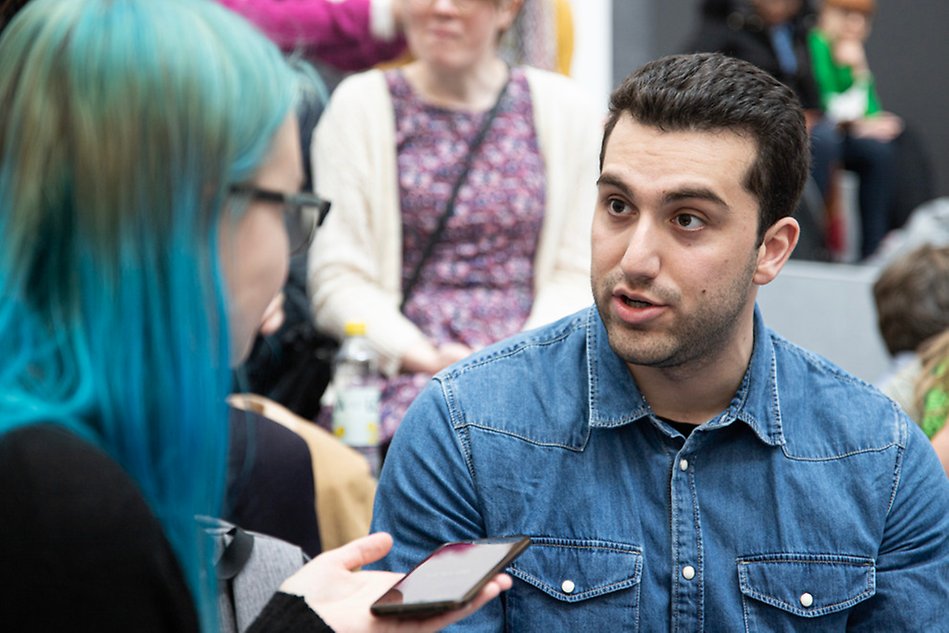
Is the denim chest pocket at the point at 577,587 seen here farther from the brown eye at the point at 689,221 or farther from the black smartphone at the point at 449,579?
the brown eye at the point at 689,221

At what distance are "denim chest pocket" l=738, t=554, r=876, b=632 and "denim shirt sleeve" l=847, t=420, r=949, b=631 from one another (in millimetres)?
39

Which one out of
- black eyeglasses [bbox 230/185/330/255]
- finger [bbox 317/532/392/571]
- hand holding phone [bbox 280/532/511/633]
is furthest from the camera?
finger [bbox 317/532/392/571]

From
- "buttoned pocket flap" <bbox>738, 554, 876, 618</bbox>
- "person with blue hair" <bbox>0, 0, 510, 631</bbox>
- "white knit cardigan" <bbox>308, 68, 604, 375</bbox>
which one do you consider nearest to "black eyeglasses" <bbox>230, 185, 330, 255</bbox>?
"person with blue hair" <bbox>0, 0, 510, 631</bbox>

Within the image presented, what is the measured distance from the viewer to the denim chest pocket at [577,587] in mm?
2141

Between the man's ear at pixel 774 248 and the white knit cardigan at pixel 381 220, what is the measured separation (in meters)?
1.28

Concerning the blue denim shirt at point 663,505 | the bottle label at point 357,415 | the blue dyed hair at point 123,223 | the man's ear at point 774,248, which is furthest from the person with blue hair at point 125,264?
the bottle label at point 357,415

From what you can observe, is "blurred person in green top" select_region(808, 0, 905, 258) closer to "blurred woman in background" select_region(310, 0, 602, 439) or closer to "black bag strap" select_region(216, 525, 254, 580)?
"blurred woman in background" select_region(310, 0, 602, 439)

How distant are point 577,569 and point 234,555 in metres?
0.55

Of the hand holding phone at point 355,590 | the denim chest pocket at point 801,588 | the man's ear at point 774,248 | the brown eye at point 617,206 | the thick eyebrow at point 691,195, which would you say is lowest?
the denim chest pocket at point 801,588

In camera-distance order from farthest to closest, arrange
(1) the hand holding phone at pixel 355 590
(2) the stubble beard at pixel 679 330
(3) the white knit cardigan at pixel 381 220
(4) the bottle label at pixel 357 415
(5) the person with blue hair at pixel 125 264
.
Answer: (3) the white knit cardigan at pixel 381 220 < (4) the bottle label at pixel 357 415 < (2) the stubble beard at pixel 679 330 < (1) the hand holding phone at pixel 355 590 < (5) the person with blue hair at pixel 125 264

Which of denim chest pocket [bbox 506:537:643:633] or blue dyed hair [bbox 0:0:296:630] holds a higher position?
blue dyed hair [bbox 0:0:296:630]

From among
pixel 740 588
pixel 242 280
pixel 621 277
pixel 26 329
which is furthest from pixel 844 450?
pixel 26 329

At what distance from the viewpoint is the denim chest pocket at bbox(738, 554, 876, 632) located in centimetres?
216

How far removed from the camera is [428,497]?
7.04 ft
